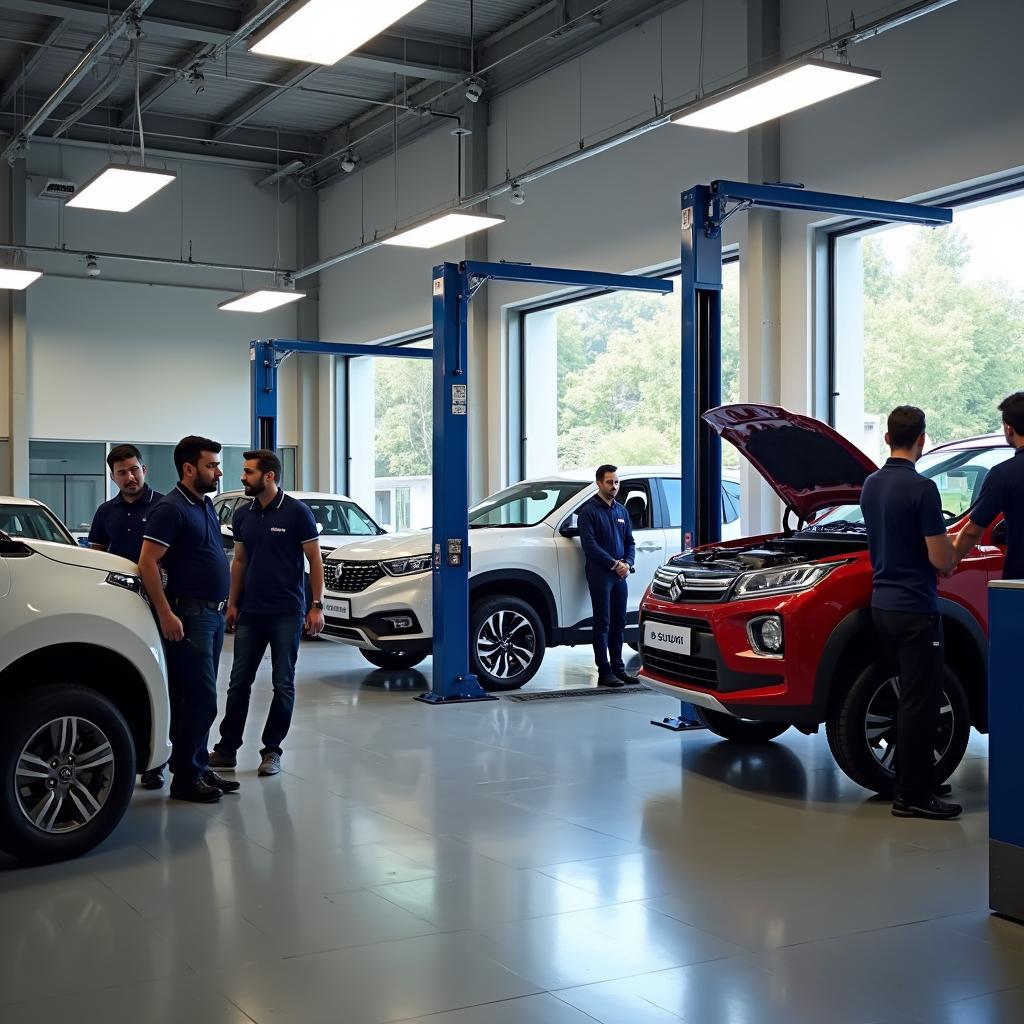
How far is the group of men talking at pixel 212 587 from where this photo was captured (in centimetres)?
560

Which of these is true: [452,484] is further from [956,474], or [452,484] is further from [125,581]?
A: [125,581]

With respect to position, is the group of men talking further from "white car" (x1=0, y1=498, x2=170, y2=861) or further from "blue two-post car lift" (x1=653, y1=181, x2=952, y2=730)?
"blue two-post car lift" (x1=653, y1=181, x2=952, y2=730)

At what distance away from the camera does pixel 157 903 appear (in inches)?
172

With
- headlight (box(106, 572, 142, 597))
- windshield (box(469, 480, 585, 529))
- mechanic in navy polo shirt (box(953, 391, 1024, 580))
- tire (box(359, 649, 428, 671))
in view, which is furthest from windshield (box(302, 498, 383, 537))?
mechanic in navy polo shirt (box(953, 391, 1024, 580))

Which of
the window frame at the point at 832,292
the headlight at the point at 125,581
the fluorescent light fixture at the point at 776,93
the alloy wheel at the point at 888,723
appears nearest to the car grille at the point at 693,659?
the alloy wheel at the point at 888,723

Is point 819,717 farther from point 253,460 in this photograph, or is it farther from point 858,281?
point 858,281

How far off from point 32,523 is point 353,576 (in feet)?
8.86

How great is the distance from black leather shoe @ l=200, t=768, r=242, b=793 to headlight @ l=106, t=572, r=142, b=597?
118 centimetres

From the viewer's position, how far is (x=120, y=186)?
36.3 ft

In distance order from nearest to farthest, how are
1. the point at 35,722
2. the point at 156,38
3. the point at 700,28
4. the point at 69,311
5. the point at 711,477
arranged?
the point at 35,722, the point at 711,477, the point at 700,28, the point at 156,38, the point at 69,311

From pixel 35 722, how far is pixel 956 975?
10.8ft

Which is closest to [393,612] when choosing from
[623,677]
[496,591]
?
[496,591]

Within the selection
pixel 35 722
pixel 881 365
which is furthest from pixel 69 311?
pixel 35 722

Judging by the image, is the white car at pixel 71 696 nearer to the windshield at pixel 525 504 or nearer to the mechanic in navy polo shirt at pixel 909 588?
the mechanic in navy polo shirt at pixel 909 588
